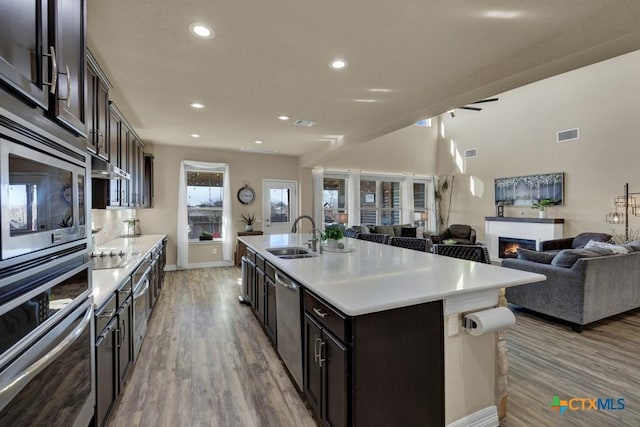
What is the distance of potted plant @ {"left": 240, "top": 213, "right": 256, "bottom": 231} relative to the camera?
6.89 meters

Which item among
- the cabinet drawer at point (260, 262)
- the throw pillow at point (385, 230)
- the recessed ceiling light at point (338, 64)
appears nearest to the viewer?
the recessed ceiling light at point (338, 64)

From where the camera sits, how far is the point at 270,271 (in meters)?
2.73

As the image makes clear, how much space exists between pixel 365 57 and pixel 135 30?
71.0 inches

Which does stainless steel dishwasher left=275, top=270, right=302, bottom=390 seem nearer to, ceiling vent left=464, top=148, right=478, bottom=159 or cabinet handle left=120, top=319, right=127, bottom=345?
cabinet handle left=120, top=319, right=127, bottom=345

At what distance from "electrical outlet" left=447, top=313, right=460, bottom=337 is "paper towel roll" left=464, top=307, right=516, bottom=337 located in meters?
0.05

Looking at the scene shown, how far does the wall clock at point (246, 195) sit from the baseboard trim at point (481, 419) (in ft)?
19.9

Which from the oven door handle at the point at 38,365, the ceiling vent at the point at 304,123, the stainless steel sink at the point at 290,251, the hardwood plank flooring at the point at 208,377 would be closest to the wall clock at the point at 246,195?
the ceiling vent at the point at 304,123

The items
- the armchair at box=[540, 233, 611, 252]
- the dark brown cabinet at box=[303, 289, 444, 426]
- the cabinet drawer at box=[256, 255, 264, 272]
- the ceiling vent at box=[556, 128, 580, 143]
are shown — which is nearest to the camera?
the dark brown cabinet at box=[303, 289, 444, 426]

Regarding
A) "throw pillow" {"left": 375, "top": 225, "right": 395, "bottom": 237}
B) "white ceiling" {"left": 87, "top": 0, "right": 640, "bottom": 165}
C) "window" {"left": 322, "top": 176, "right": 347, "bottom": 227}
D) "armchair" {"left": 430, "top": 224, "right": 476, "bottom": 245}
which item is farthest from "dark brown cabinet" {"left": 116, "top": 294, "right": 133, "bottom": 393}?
"armchair" {"left": 430, "top": 224, "right": 476, "bottom": 245}

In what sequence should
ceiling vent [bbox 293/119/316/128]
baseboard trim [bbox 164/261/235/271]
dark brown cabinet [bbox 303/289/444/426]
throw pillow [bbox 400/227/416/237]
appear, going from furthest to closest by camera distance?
throw pillow [bbox 400/227/416/237] < baseboard trim [bbox 164/261/235/271] < ceiling vent [bbox 293/119/316/128] < dark brown cabinet [bbox 303/289/444/426]

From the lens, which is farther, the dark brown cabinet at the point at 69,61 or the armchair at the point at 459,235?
the armchair at the point at 459,235

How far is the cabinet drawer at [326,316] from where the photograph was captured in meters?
1.44

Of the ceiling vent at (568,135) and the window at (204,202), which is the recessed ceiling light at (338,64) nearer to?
Answer: the window at (204,202)

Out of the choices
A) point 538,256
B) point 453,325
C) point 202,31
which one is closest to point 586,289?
point 538,256
